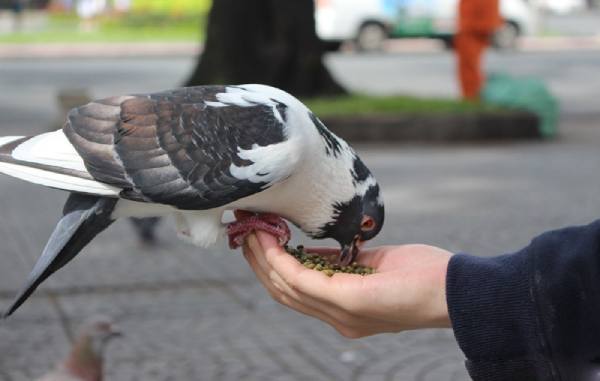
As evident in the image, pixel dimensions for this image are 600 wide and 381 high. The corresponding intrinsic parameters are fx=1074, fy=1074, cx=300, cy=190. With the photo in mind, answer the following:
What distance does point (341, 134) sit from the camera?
11.0 metres

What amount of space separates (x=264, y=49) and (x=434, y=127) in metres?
2.27

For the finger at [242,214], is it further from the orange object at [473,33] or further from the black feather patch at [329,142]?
the orange object at [473,33]

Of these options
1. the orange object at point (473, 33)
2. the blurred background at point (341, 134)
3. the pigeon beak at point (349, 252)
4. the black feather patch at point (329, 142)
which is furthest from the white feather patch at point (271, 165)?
the orange object at point (473, 33)

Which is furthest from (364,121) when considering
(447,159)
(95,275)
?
(95,275)

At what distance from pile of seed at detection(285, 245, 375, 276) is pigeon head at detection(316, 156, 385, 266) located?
3.0 inches

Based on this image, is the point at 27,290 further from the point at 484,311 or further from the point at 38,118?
the point at 38,118

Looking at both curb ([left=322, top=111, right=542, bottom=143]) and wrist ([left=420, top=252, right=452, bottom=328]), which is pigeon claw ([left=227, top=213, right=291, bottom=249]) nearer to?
wrist ([left=420, top=252, right=452, bottom=328])

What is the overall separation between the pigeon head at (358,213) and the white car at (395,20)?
22.3 metres

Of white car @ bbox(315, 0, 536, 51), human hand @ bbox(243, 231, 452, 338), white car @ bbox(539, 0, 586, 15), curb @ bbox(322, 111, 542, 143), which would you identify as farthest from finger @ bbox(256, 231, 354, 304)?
white car @ bbox(539, 0, 586, 15)

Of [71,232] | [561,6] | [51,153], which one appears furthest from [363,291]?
[561,6]

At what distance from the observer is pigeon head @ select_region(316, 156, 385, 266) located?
284 centimetres

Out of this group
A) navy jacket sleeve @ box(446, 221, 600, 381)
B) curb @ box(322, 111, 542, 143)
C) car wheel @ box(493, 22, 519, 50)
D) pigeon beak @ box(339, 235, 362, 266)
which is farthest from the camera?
car wheel @ box(493, 22, 519, 50)

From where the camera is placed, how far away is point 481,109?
38.8ft

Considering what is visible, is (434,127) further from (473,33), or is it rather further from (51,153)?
(51,153)
